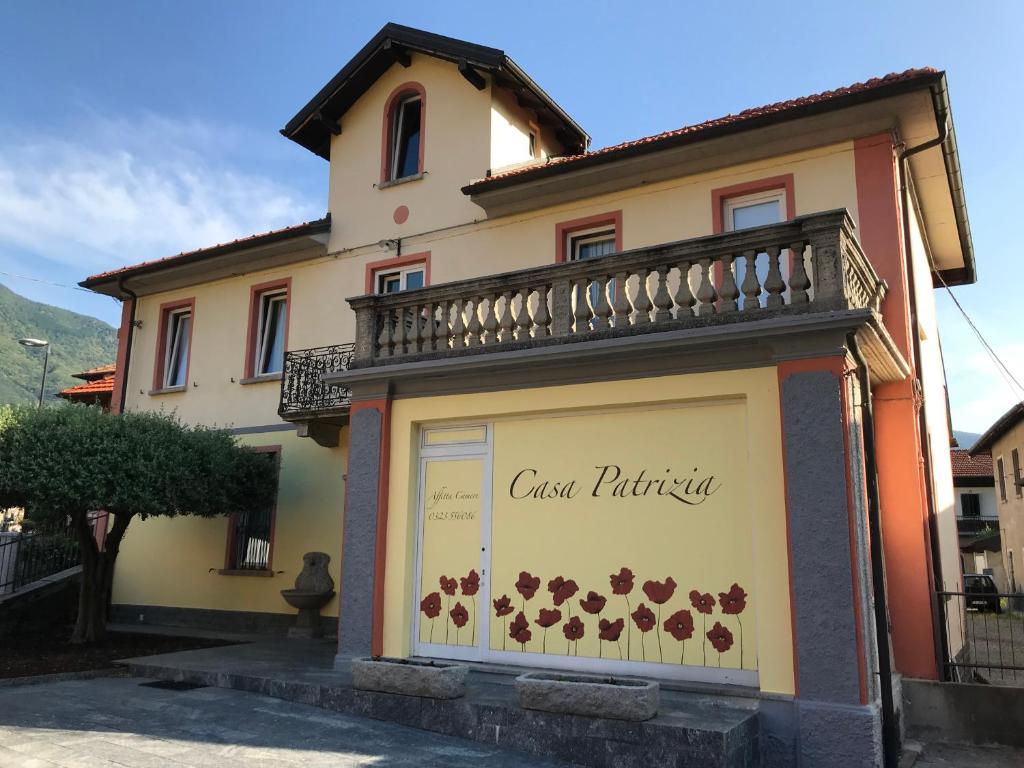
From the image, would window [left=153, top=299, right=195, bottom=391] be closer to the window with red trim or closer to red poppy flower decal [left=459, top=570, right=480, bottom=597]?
the window with red trim

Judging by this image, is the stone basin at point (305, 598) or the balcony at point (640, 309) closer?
the balcony at point (640, 309)

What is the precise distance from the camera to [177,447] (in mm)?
12508

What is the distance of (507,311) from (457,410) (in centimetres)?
124

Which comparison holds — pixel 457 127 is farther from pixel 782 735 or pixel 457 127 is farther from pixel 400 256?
pixel 782 735

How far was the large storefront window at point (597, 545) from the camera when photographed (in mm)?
7535

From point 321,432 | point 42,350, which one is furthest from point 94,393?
point 42,350

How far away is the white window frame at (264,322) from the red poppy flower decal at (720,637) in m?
10.2

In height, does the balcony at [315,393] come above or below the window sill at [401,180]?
below

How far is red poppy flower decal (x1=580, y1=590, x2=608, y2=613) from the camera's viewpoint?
26.5ft

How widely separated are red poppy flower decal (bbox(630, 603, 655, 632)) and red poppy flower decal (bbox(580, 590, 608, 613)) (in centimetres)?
34

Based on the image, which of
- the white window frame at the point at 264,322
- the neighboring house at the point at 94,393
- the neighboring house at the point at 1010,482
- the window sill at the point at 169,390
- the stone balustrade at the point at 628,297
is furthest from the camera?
the neighboring house at the point at 1010,482

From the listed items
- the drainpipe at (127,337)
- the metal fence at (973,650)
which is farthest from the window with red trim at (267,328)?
the metal fence at (973,650)

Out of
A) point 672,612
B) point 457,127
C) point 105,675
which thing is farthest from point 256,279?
point 672,612

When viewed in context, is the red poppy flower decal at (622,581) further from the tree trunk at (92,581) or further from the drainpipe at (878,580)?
the tree trunk at (92,581)
